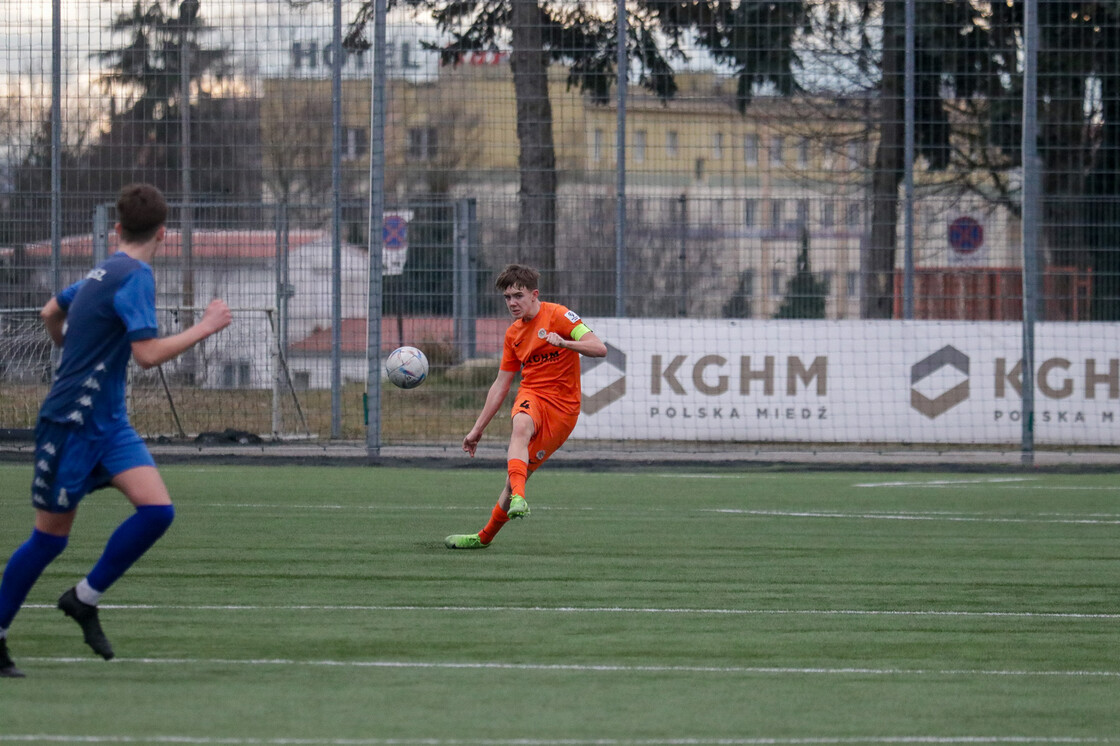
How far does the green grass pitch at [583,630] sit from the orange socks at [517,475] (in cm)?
42

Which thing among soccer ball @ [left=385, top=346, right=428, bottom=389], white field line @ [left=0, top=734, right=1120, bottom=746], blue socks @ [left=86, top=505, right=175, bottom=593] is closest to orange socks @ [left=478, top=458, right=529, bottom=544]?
soccer ball @ [left=385, top=346, right=428, bottom=389]

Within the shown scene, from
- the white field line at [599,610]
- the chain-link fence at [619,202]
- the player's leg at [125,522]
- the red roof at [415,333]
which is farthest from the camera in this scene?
the chain-link fence at [619,202]

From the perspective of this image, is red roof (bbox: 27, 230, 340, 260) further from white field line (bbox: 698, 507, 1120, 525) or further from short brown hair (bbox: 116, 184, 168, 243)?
short brown hair (bbox: 116, 184, 168, 243)

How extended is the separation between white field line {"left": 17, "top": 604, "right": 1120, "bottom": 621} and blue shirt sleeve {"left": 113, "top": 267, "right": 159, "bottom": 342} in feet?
6.80

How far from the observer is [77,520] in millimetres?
10852

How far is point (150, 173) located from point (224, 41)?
1.92m

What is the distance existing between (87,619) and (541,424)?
438 cm

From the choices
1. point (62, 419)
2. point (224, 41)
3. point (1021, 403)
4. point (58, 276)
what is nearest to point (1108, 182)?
point (1021, 403)

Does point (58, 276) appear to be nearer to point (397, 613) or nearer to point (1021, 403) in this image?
point (1021, 403)

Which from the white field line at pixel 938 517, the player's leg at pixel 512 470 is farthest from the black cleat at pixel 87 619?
the white field line at pixel 938 517

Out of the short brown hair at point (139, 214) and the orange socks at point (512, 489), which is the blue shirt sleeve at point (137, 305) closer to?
the short brown hair at point (139, 214)

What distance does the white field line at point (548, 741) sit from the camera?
15.3ft

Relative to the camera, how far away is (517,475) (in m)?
9.22

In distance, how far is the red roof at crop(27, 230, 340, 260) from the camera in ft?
62.4
